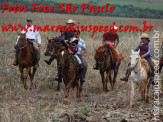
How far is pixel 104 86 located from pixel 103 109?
3.94 m

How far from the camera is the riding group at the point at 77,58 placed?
40.1 ft

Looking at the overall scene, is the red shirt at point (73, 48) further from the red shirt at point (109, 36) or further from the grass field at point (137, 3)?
the grass field at point (137, 3)

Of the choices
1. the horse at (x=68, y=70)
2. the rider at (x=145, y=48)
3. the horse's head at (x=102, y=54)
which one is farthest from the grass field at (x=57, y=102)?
the rider at (x=145, y=48)

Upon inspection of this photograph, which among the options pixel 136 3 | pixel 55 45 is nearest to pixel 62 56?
pixel 55 45

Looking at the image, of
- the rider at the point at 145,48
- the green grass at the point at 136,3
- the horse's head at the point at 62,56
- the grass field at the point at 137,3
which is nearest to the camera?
the horse's head at the point at 62,56

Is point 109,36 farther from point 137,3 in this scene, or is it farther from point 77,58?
point 137,3

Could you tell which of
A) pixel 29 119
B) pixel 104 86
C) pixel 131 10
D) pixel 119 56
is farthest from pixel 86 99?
pixel 131 10

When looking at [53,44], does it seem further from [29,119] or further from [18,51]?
[18,51]

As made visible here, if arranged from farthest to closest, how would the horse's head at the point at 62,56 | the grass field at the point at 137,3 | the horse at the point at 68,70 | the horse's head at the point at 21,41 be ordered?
the grass field at the point at 137,3
the horse's head at the point at 21,41
the horse at the point at 68,70
the horse's head at the point at 62,56

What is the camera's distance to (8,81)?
1667 centimetres

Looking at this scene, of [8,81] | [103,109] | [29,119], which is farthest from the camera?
[8,81]

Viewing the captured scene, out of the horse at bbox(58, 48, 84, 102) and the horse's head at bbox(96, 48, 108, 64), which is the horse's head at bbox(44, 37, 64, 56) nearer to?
the horse at bbox(58, 48, 84, 102)

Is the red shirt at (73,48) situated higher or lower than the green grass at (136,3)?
lower

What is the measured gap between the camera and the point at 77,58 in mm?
13539
